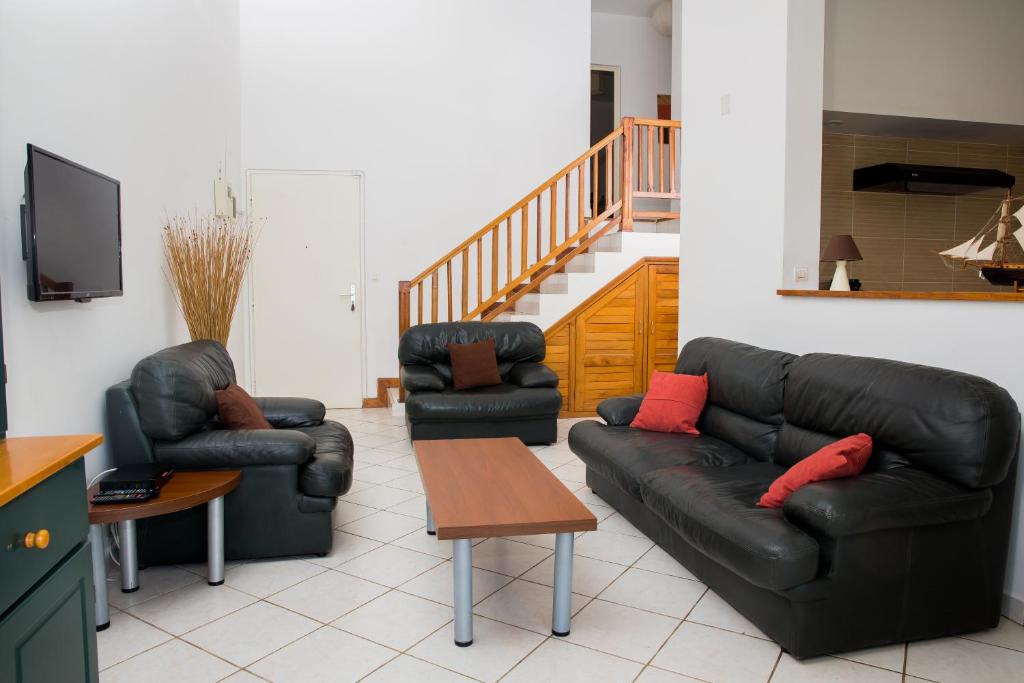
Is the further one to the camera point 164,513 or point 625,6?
point 625,6

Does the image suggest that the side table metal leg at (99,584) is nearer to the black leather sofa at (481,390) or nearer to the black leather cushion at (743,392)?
the black leather sofa at (481,390)

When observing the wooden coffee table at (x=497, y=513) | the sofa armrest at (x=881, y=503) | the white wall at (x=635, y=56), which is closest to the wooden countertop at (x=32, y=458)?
the wooden coffee table at (x=497, y=513)

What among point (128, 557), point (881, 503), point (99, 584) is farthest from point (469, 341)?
point (881, 503)

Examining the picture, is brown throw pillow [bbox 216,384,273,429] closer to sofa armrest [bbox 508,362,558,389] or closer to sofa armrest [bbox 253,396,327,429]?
sofa armrest [bbox 253,396,327,429]

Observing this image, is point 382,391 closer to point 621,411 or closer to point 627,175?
point 627,175

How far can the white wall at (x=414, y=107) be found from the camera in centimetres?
670

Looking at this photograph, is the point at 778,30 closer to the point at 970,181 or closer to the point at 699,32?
the point at 699,32

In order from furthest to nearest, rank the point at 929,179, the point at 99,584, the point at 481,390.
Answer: the point at 929,179
the point at 481,390
the point at 99,584

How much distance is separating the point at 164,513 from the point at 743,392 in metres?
2.60

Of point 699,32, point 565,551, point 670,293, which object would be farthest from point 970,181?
point 565,551

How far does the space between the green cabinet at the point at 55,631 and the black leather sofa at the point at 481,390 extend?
323cm

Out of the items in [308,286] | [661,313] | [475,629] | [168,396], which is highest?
[308,286]

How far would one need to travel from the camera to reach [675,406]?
3.85 meters

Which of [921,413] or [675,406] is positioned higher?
[921,413]
